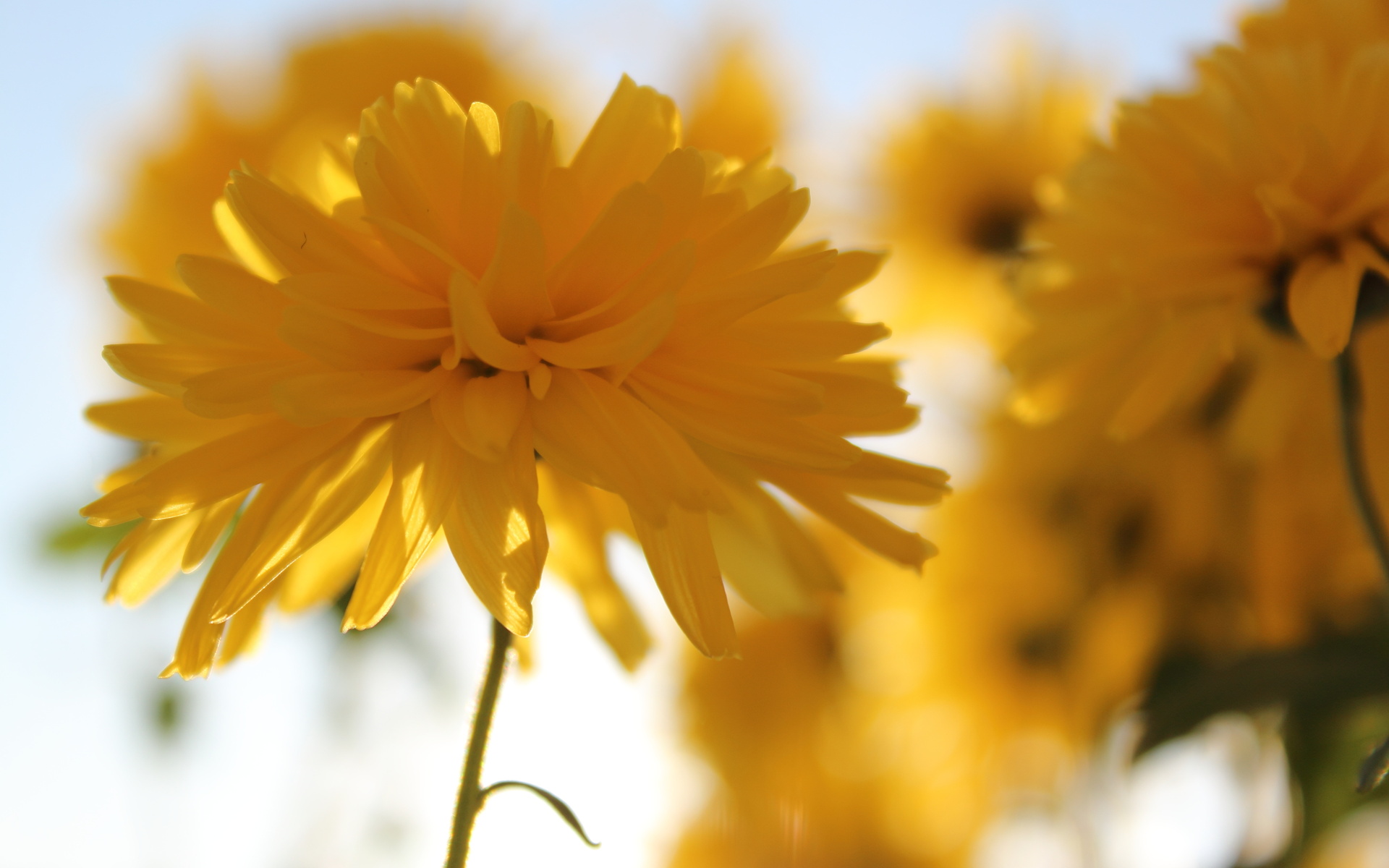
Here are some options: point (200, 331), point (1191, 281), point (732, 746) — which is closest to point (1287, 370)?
point (1191, 281)

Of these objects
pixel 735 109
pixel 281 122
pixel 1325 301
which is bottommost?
pixel 1325 301

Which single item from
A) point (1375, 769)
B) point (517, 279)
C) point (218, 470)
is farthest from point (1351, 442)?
point (218, 470)

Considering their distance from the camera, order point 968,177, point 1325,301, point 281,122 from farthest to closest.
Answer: point 968,177 → point 281,122 → point 1325,301

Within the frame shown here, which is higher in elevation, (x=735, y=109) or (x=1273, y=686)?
(x=735, y=109)

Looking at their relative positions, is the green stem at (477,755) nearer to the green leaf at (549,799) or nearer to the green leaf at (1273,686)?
the green leaf at (549,799)

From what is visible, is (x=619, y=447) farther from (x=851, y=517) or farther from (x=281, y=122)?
(x=281, y=122)

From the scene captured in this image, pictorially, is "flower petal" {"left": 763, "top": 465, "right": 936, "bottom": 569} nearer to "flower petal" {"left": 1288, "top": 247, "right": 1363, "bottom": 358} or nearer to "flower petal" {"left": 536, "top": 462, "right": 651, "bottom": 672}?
"flower petal" {"left": 536, "top": 462, "right": 651, "bottom": 672}

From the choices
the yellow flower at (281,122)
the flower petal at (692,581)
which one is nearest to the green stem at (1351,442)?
the flower petal at (692,581)
